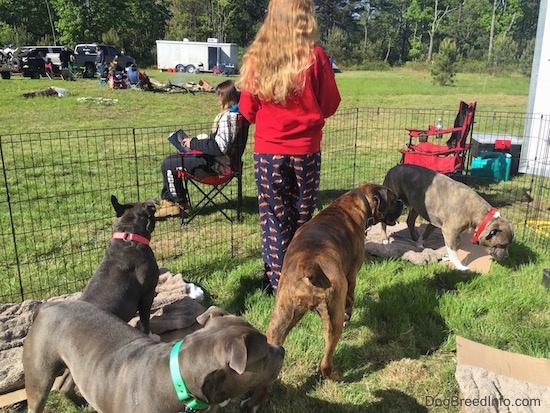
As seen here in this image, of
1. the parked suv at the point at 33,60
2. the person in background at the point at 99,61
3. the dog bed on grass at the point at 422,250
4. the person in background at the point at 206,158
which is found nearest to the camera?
the dog bed on grass at the point at 422,250

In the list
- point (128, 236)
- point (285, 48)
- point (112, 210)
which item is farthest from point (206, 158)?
point (285, 48)

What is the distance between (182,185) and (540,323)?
4.68 metres

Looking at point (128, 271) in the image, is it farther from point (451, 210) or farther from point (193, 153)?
point (451, 210)

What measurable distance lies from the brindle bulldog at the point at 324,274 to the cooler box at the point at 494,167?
6052mm

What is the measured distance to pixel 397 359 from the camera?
3.86 metres

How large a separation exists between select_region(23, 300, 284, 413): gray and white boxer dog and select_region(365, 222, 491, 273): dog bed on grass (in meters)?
3.12

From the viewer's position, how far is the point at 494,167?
9.19m

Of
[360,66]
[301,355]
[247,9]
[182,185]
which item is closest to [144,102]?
[182,185]

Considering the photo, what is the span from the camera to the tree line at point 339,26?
4566 centimetres

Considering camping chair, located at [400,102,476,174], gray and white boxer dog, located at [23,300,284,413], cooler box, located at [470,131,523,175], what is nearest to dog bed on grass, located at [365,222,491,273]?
camping chair, located at [400,102,476,174]

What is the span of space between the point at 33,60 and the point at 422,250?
27212 millimetres

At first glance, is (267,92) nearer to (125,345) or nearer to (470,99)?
(125,345)

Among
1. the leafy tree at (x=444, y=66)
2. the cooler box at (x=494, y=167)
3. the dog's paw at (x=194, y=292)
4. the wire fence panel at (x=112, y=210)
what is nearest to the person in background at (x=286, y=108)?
the dog's paw at (x=194, y=292)

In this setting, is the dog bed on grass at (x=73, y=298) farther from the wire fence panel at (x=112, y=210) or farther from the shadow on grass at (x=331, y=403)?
the shadow on grass at (x=331, y=403)
